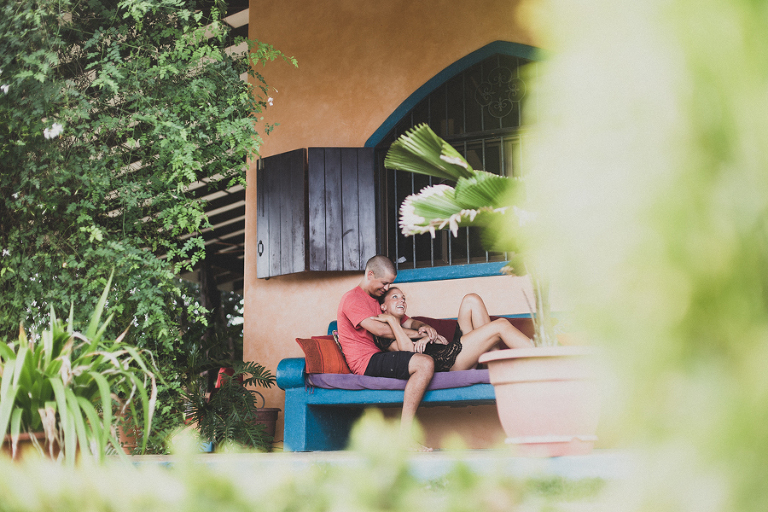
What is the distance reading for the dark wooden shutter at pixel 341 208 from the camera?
4852 millimetres

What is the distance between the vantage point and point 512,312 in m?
4.48

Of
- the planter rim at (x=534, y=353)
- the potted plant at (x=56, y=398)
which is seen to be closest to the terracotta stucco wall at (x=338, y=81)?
the planter rim at (x=534, y=353)

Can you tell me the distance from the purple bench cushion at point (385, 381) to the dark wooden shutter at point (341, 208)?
49.2 inches

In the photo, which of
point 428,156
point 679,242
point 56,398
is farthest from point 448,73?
point 679,242

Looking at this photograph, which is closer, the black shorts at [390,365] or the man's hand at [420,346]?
the black shorts at [390,365]

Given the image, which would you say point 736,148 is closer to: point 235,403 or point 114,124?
point 114,124

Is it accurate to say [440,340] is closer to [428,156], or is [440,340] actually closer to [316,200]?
[316,200]

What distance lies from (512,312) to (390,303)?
1004 mm

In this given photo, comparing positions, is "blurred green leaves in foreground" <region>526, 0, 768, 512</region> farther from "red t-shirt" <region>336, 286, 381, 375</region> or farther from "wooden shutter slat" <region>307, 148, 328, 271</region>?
"wooden shutter slat" <region>307, 148, 328, 271</region>

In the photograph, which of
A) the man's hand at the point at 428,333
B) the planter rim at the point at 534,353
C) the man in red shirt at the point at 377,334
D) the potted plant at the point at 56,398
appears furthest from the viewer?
the man's hand at the point at 428,333

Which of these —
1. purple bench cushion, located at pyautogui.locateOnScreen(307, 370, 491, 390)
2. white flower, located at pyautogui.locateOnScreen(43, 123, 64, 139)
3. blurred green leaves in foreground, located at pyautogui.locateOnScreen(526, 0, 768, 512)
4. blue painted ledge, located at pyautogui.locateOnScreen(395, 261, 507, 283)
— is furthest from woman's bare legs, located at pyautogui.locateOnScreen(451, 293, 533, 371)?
blurred green leaves in foreground, located at pyautogui.locateOnScreen(526, 0, 768, 512)

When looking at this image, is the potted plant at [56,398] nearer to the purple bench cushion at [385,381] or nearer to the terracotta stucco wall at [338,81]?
the purple bench cushion at [385,381]

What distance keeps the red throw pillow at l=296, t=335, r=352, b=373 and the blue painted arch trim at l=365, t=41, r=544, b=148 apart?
180cm

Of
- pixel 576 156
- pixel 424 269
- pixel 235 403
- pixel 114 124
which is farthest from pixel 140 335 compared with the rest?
pixel 576 156
